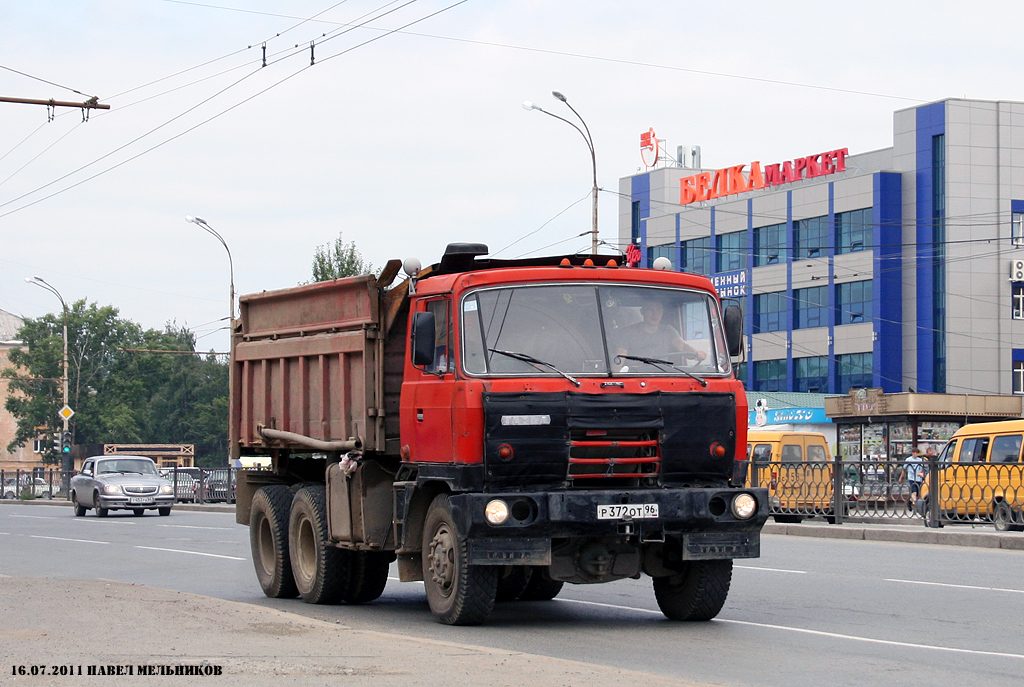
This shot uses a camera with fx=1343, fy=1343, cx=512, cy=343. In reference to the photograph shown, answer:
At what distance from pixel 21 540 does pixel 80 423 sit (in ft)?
311

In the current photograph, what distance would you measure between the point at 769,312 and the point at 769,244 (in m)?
3.93

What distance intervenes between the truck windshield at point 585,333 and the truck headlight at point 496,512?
98 cm

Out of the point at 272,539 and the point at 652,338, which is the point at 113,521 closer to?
the point at 272,539

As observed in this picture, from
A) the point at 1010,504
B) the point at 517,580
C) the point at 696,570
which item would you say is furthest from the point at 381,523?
the point at 1010,504

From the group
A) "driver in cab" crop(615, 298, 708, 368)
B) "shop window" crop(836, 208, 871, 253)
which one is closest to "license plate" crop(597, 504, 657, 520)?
"driver in cab" crop(615, 298, 708, 368)

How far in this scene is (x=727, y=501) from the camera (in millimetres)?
10227

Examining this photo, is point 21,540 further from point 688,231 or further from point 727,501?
point 688,231

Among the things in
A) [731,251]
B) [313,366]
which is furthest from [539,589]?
[731,251]

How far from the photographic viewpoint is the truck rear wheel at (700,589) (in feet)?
35.2

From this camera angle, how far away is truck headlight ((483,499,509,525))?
973 centimetres

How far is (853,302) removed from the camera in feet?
231

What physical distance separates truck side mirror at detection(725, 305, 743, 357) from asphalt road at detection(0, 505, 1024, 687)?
2.20 meters

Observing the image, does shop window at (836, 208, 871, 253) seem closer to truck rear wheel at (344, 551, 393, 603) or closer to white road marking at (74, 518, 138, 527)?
white road marking at (74, 518, 138, 527)

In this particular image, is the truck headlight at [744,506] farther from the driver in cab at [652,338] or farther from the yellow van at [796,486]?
the yellow van at [796,486]
